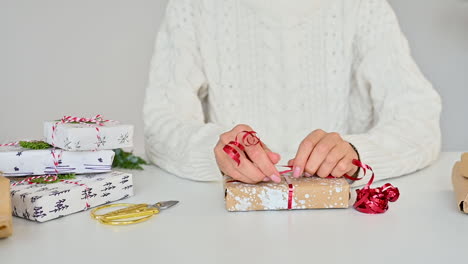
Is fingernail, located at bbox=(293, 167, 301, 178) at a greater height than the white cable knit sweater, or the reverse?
the white cable knit sweater

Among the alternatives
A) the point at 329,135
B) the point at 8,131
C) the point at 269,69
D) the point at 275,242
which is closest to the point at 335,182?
the point at 329,135

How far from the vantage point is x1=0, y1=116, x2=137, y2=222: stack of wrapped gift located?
0.92 m

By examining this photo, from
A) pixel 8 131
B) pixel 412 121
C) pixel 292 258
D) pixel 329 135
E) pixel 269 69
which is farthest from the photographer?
pixel 8 131

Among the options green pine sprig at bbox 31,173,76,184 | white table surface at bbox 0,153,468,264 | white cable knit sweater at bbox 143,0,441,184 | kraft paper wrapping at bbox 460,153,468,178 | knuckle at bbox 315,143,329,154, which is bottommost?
white table surface at bbox 0,153,468,264

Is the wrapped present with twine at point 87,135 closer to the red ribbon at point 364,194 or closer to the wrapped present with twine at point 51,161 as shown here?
the wrapped present with twine at point 51,161

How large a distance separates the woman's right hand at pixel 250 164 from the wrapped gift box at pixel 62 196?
0.19m

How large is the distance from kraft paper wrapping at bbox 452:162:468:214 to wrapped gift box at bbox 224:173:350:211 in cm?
18

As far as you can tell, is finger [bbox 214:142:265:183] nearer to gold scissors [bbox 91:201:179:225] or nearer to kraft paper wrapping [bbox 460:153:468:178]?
gold scissors [bbox 91:201:179:225]

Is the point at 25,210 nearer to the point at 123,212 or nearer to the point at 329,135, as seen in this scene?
the point at 123,212

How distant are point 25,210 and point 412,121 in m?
0.88

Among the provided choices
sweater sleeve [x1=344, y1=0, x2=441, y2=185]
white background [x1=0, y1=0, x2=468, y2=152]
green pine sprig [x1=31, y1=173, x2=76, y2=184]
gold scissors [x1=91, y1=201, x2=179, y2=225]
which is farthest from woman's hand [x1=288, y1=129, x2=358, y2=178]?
white background [x1=0, y1=0, x2=468, y2=152]

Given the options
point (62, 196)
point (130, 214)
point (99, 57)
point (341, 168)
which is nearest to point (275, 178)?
point (341, 168)

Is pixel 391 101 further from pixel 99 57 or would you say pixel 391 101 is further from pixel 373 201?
pixel 99 57

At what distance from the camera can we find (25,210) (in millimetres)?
881
